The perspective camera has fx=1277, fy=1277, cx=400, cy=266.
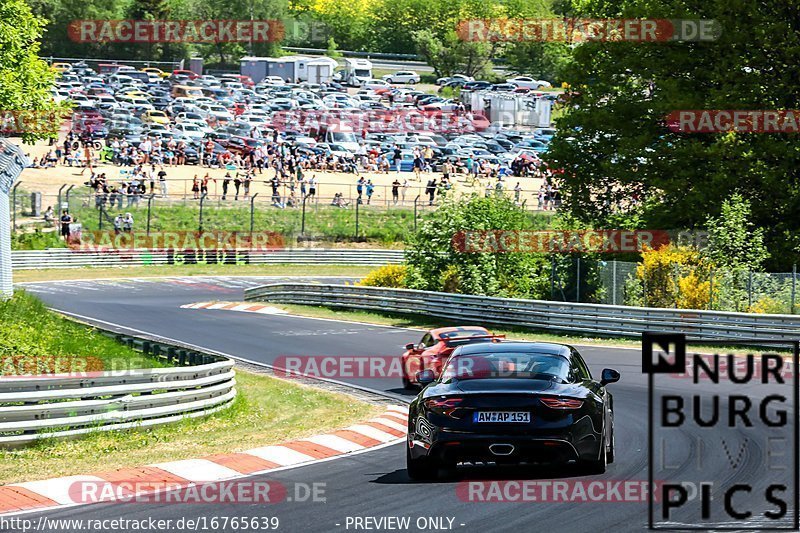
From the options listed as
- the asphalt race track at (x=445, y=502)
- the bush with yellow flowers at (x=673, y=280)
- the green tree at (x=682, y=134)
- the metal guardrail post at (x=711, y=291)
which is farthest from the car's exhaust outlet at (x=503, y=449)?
the green tree at (x=682, y=134)

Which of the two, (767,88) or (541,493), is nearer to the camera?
(541,493)

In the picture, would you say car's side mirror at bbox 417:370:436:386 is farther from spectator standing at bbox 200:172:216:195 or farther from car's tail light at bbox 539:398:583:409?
spectator standing at bbox 200:172:216:195

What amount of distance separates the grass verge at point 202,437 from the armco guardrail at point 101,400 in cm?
16

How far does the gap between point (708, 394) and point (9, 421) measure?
458 inches

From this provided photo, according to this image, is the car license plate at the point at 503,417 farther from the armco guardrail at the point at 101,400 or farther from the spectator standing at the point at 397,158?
the spectator standing at the point at 397,158

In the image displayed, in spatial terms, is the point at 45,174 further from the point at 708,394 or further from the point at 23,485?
the point at 23,485

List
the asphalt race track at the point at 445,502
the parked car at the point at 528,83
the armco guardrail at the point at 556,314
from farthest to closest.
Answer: the parked car at the point at 528,83 < the armco guardrail at the point at 556,314 < the asphalt race track at the point at 445,502

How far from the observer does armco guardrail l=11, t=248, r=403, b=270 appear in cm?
5716

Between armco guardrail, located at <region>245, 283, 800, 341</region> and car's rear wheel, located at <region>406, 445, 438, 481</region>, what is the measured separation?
13.5 metres

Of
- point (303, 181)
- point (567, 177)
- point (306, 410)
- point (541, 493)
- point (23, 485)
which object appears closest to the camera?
point (541, 493)

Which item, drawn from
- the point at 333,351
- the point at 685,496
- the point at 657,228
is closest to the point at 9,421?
the point at 685,496

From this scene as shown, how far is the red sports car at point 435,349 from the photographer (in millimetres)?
22688

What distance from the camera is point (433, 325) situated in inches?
1470

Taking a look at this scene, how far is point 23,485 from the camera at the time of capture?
41.3 ft
